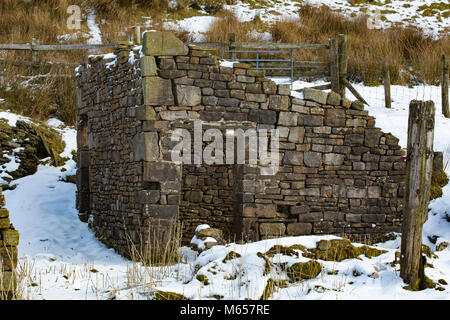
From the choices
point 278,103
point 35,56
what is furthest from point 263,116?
point 35,56

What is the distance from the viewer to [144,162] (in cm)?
806

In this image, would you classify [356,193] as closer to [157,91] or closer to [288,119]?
[288,119]

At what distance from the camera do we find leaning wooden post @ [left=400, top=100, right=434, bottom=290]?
209 inches

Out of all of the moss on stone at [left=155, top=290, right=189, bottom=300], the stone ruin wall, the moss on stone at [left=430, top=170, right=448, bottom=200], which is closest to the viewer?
the moss on stone at [left=155, top=290, right=189, bottom=300]

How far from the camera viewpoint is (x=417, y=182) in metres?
5.42

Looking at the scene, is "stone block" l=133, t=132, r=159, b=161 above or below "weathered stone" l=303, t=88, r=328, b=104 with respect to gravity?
below

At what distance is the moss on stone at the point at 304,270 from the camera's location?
5508 mm

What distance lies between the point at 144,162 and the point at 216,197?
180 cm

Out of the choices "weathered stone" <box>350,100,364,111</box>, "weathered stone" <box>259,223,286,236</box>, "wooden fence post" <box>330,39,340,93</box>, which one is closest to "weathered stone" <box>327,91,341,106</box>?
"weathered stone" <box>350,100,364,111</box>

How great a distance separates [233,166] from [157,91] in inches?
80.3

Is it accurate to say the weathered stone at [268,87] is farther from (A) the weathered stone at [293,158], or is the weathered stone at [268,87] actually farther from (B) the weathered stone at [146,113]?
(B) the weathered stone at [146,113]

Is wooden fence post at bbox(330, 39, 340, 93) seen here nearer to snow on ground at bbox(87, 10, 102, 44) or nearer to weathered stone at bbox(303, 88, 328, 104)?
weathered stone at bbox(303, 88, 328, 104)

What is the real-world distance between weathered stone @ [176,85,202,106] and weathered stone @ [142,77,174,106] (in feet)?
0.38
